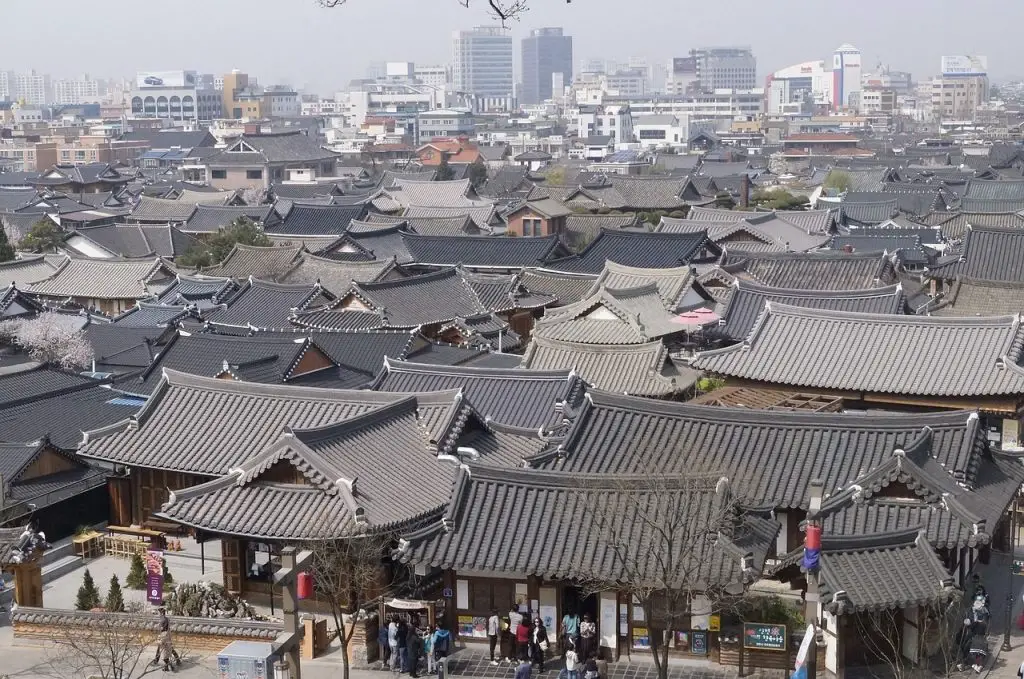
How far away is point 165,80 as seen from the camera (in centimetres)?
19512

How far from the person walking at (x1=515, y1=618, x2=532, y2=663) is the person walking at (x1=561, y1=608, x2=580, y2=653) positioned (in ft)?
1.43

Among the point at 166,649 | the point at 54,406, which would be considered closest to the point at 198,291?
the point at 54,406

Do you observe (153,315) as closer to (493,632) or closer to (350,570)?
(350,570)

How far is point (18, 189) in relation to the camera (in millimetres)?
88188

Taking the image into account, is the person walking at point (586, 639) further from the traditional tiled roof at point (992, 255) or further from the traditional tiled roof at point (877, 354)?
the traditional tiled roof at point (992, 255)

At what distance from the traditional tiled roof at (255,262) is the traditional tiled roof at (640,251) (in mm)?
9117

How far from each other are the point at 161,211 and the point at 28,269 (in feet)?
68.5

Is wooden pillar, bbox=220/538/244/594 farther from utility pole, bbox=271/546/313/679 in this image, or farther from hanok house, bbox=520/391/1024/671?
utility pole, bbox=271/546/313/679

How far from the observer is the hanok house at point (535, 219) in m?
63.6

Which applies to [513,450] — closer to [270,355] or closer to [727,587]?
[727,587]

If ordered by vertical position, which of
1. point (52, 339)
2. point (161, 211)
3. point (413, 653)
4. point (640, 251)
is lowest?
point (413, 653)

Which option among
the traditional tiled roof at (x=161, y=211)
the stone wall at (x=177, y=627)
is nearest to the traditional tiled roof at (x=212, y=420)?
the stone wall at (x=177, y=627)

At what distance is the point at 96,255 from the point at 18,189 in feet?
107

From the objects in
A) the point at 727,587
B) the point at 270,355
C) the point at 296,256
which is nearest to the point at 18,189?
the point at 296,256
